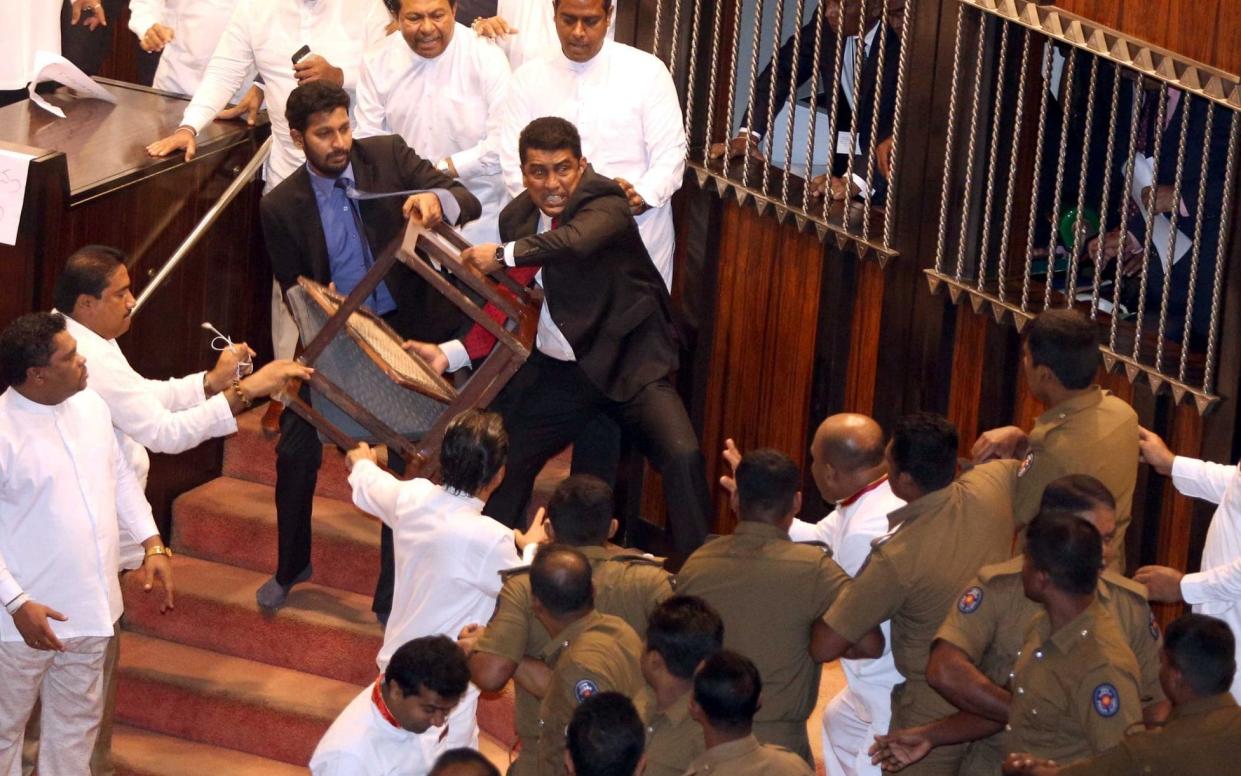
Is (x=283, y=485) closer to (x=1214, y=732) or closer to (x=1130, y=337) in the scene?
(x=1130, y=337)

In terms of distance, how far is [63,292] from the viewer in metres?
5.45

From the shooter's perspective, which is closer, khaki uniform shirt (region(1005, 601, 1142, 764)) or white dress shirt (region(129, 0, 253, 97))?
khaki uniform shirt (region(1005, 601, 1142, 764))

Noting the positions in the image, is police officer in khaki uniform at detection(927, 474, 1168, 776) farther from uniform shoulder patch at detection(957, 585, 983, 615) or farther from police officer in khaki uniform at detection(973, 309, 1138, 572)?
police officer in khaki uniform at detection(973, 309, 1138, 572)

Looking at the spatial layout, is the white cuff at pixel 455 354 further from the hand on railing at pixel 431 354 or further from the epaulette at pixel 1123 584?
the epaulette at pixel 1123 584

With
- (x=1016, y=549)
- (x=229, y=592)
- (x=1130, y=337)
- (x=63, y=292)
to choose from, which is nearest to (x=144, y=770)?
(x=229, y=592)

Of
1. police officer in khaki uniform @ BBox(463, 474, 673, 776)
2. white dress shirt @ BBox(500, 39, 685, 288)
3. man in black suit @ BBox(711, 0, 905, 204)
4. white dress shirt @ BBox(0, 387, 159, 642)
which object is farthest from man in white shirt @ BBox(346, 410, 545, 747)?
man in black suit @ BBox(711, 0, 905, 204)

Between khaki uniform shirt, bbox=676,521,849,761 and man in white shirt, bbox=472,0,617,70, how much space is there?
305cm

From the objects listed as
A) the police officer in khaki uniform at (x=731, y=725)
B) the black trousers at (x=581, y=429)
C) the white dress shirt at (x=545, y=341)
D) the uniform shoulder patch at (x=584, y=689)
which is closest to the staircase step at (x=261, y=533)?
the black trousers at (x=581, y=429)

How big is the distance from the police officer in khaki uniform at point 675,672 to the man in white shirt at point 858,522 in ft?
2.47

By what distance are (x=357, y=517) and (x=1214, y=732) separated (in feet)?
12.5

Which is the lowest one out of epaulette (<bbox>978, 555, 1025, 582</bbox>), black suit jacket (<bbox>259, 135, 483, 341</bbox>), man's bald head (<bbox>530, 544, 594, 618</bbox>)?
man's bald head (<bbox>530, 544, 594, 618</bbox>)

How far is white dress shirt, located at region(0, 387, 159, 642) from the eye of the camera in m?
5.16

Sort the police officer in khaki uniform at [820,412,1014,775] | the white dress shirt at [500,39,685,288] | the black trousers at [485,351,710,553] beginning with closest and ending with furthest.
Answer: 1. the police officer in khaki uniform at [820,412,1014,775]
2. the black trousers at [485,351,710,553]
3. the white dress shirt at [500,39,685,288]

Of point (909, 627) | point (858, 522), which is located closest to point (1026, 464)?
point (858, 522)
